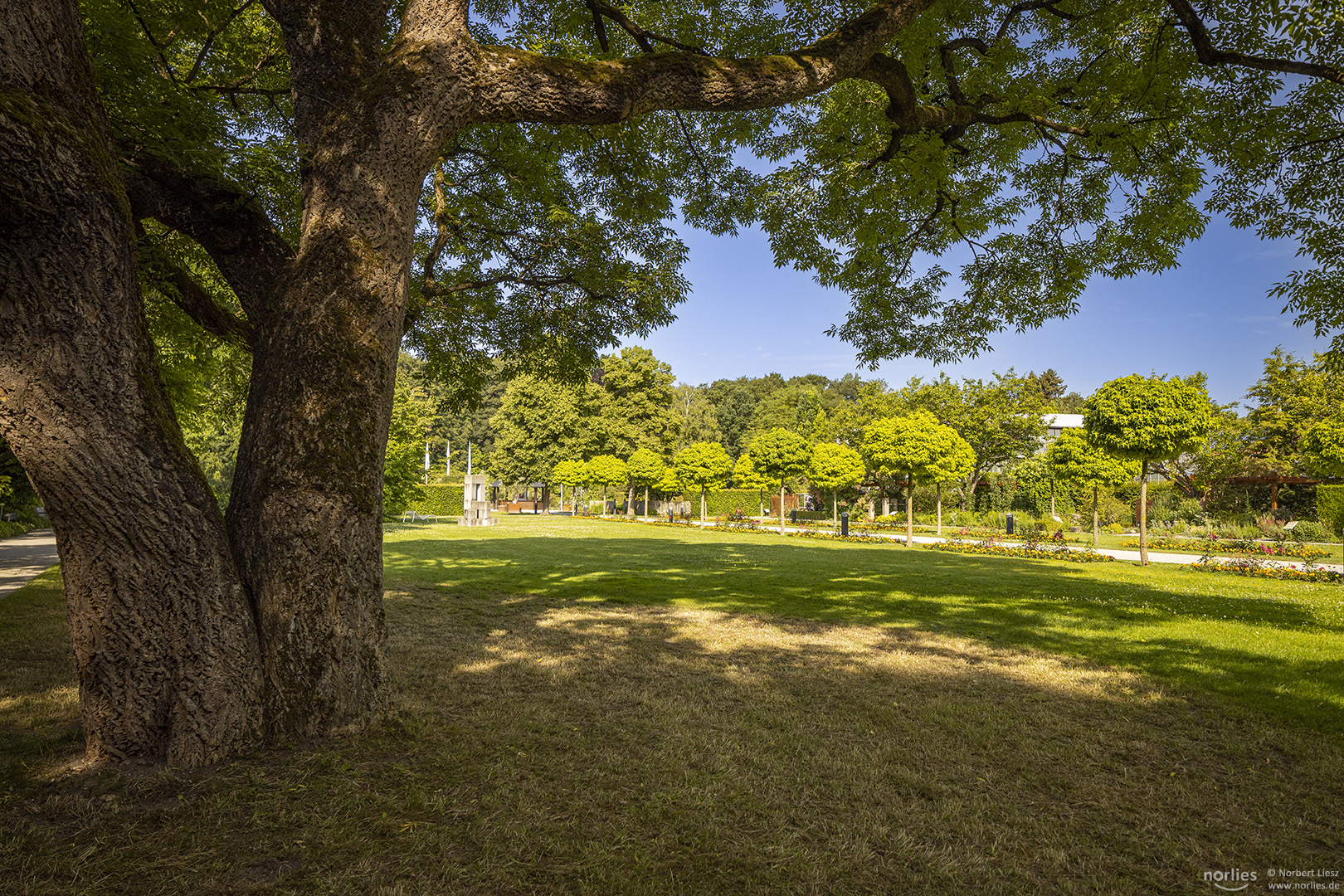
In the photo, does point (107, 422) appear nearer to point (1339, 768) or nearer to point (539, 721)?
point (539, 721)

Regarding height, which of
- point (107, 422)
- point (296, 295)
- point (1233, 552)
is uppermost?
point (296, 295)

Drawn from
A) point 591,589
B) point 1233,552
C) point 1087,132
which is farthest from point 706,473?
point 1087,132

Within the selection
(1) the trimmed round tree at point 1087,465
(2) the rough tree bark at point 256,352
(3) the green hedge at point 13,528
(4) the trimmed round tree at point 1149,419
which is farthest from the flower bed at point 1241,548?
(3) the green hedge at point 13,528

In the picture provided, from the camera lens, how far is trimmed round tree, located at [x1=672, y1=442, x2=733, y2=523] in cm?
3391

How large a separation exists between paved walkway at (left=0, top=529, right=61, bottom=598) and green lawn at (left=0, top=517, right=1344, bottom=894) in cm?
327

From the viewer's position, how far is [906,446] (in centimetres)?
2289

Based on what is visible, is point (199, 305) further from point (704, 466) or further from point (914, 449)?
point (704, 466)

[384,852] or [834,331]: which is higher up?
[834,331]

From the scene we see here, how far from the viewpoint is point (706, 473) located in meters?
33.8

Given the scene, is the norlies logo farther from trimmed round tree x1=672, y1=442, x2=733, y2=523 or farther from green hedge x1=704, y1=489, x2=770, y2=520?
green hedge x1=704, y1=489, x2=770, y2=520

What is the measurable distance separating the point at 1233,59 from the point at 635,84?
17.2 feet

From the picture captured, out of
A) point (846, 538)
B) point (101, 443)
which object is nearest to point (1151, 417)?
point (846, 538)

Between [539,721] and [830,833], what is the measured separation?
6.70ft

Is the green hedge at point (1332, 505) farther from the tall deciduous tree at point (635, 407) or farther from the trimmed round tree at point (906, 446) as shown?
the tall deciduous tree at point (635, 407)
